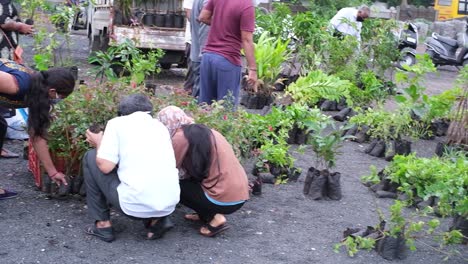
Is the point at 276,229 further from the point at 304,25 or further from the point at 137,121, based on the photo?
the point at 304,25

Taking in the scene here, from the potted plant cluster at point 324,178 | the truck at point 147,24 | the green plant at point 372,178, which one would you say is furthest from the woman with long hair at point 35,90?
the truck at point 147,24

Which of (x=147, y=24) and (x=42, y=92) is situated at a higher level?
(x=147, y=24)

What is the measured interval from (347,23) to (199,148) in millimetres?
7788

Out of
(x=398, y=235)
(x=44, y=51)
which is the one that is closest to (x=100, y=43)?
(x=44, y=51)

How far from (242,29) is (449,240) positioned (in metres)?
2.79

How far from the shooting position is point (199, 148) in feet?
17.0

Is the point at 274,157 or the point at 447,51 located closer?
the point at 274,157

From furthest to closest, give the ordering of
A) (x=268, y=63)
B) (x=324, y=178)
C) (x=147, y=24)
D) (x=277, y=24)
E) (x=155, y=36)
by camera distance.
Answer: (x=277, y=24) → (x=147, y=24) → (x=155, y=36) → (x=268, y=63) → (x=324, y=178)

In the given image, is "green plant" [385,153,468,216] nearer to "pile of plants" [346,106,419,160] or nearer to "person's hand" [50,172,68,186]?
"pile of plants" [346,106,419,160]

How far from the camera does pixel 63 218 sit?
556 cm

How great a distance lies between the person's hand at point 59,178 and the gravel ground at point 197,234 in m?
0.18

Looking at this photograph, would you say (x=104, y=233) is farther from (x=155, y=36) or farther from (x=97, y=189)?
(x=155, y=36)

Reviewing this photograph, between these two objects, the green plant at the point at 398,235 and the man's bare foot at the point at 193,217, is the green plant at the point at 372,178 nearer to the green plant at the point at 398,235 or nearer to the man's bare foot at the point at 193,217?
the green plant at the point at 398,235

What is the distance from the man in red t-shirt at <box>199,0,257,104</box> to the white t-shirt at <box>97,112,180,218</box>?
→ 210 cm
